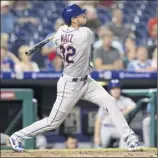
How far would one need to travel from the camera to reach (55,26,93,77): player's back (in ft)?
20.5

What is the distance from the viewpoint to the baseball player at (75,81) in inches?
246

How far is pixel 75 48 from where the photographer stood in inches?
246

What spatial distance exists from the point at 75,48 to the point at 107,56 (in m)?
3.65

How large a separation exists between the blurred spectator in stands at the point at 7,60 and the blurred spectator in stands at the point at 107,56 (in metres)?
1.17

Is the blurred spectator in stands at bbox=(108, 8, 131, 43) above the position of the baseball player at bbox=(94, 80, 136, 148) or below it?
above

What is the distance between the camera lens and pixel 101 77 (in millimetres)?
9422

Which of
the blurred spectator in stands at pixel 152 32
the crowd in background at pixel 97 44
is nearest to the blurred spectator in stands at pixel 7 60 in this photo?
the crowd in background at pixel 97 44

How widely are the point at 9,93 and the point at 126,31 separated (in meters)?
2.92

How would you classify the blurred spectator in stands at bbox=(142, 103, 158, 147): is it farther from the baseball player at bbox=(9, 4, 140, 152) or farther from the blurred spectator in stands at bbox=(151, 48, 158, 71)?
the baseball player at bbox=(9, 4, 140, 152)

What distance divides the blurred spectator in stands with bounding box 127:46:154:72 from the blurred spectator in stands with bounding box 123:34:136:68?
0.10 metres

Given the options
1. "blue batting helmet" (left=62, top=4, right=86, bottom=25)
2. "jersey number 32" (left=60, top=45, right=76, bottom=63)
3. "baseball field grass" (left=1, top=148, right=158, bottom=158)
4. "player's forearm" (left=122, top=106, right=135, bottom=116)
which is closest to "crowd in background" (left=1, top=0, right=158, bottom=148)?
"player's forearm" (left=122, top=106, right=135, bottom=116)

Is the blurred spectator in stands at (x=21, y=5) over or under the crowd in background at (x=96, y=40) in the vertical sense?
over

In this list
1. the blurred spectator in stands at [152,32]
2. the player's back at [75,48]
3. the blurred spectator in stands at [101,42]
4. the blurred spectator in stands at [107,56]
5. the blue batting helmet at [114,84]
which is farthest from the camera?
the blurred spectator in stands at [152,32]

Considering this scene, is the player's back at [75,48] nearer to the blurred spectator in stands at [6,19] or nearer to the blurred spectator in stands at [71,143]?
the blurred spectator in stands at [71,143]
